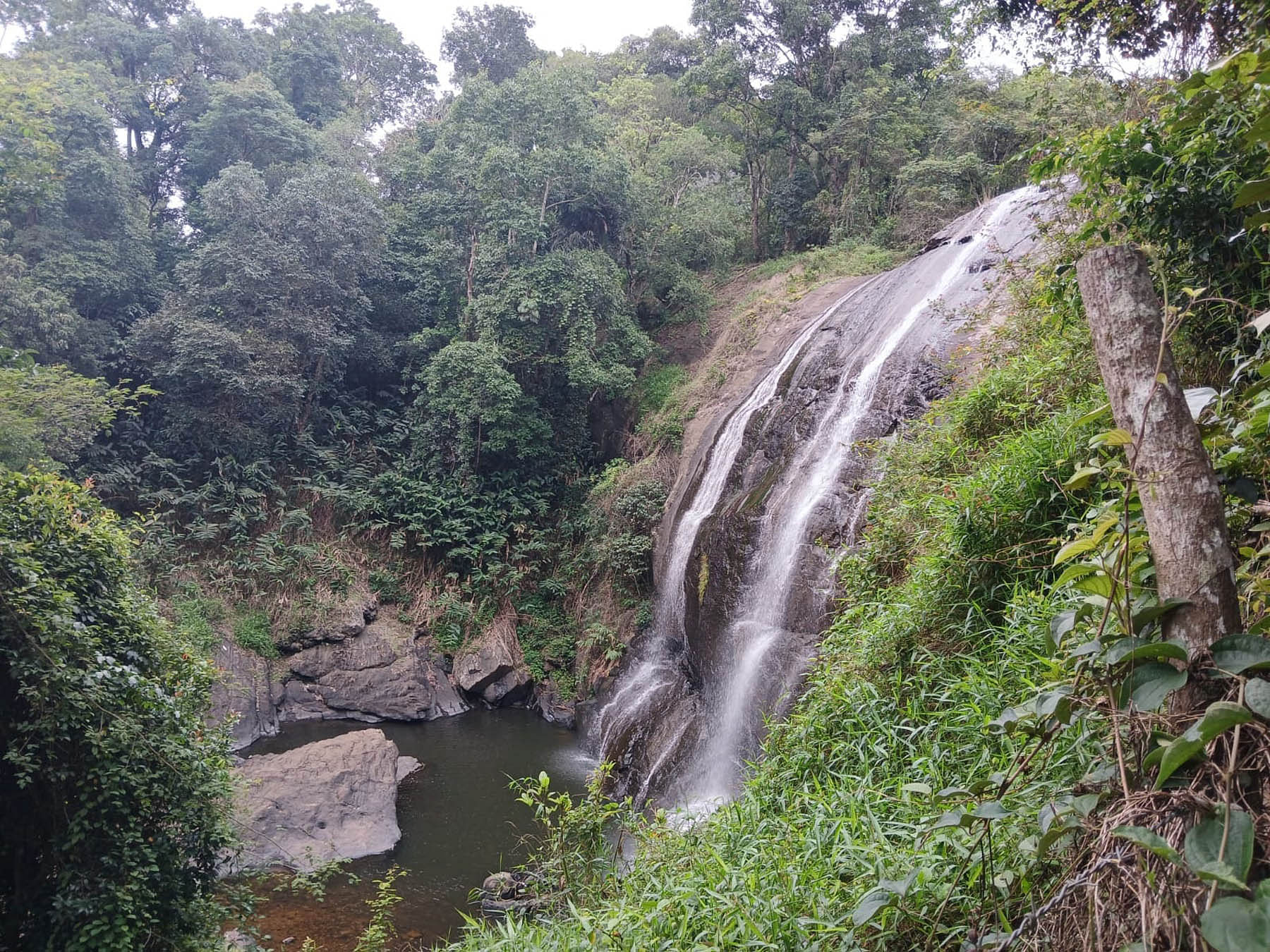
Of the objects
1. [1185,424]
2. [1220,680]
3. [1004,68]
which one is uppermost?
[1004,68]

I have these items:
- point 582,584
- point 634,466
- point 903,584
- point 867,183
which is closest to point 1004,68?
point 867,183

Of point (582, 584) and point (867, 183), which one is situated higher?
point (867, 183)

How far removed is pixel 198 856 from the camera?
4.51m

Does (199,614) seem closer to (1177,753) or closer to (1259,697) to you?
(1177,753)

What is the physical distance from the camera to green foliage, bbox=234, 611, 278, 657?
1118cm

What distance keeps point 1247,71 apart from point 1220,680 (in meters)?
1.91

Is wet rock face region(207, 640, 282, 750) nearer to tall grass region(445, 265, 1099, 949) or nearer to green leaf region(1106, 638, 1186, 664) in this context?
tall grass region(445, 265, 1099, 949)

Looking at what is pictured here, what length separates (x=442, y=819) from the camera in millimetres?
8211

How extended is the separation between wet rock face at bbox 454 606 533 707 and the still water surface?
0.31 metres

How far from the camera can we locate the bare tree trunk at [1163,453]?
1.53 meters

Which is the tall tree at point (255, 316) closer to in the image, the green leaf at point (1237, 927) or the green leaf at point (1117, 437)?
Answer: the green leaf at point (1117, 437)

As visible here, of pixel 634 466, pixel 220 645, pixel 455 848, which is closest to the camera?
pixel 455 848

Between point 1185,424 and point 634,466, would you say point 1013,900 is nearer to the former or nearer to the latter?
point 1185,424

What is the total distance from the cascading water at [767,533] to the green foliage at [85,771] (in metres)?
3.87
